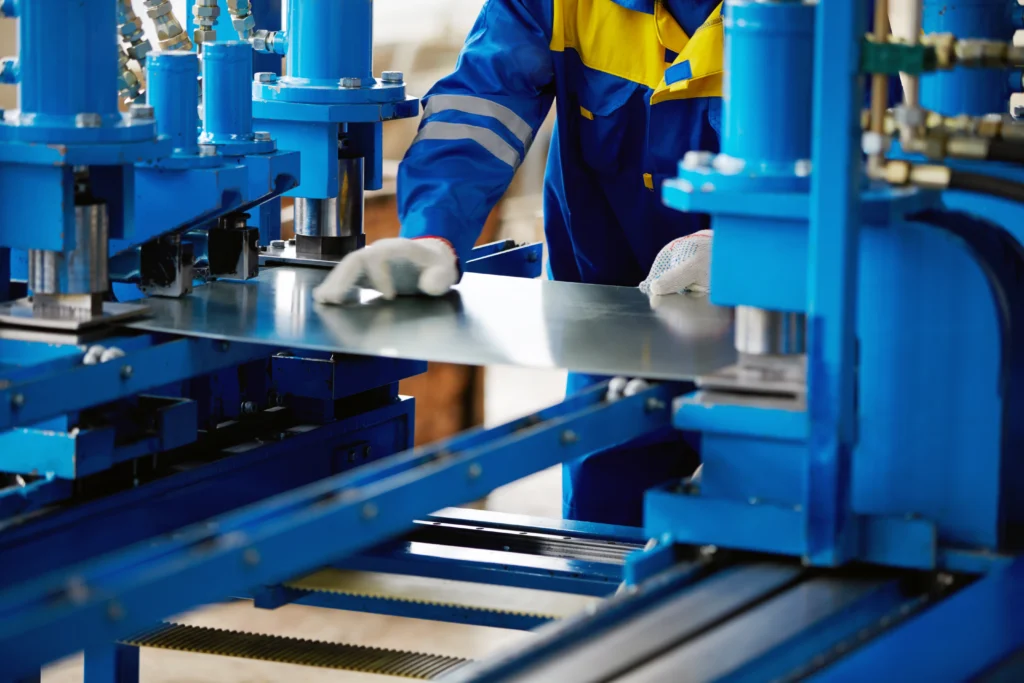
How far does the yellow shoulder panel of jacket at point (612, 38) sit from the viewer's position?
2248 millimetres

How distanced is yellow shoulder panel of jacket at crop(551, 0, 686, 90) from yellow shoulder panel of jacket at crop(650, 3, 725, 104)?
0.05 metres

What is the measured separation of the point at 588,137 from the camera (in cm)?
236

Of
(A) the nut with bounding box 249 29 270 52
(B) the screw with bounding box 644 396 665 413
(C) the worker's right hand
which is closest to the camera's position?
(B) the screw with bounding box 644 396 665 413

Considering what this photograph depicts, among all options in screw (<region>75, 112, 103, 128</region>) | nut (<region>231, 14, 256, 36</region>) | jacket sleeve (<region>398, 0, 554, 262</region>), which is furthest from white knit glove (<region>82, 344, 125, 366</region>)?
nut (<region>231, 14, 256, 36</region>)

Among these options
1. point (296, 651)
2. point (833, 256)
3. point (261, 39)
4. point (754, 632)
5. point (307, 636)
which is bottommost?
point (307, 636)

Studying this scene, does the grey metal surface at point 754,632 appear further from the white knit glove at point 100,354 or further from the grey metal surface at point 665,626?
the white knit glove at point 100,354

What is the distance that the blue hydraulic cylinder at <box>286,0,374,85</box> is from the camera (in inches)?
75.4

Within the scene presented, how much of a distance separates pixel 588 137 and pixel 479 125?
0.29 metres

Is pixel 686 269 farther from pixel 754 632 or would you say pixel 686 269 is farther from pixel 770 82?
pixel 754 632

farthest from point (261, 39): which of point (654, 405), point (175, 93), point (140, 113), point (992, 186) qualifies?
point (992, 186)

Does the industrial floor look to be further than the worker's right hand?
Yes

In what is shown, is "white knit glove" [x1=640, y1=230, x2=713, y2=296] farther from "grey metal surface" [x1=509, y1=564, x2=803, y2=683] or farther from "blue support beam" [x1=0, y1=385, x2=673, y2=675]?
"grey metal surface" [x1=509, y1=564, x2=803, y2=683]

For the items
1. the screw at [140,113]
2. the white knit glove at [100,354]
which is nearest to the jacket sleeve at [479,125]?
the screw at [140,113]

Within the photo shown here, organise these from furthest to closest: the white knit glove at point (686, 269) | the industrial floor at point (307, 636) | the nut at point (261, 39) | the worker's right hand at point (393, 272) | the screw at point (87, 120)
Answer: the industrial floor at point (307, 636), the nut at point (261, 39), the white knit glove at point (686, 269), the worker's right hand at point (393, 272), the screw at point (87, 120)
